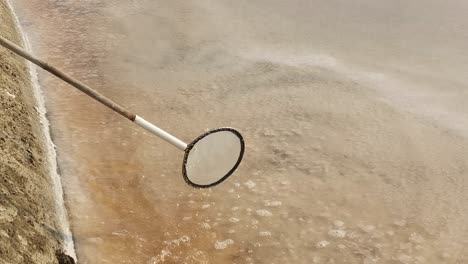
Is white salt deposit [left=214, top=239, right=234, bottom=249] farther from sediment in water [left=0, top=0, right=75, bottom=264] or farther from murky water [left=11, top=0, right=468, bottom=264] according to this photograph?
sediment in water [left=0, top=0, right=75, bottom=264]

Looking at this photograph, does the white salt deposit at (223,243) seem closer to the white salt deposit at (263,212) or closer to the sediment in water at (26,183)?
the white salt deposit at (263,212)

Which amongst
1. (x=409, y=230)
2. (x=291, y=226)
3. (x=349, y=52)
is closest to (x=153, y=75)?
(x=349, y=52)

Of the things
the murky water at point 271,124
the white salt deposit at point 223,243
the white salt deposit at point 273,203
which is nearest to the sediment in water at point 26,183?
the murky water at point 271,124

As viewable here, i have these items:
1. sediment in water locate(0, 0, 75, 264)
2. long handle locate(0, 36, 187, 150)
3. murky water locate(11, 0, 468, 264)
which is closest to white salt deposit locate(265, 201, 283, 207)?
murky water locate(11, 0, 468, 264)

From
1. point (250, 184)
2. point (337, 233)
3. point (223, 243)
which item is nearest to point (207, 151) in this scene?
point (223, 243)

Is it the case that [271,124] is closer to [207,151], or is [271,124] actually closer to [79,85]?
[207,151]
